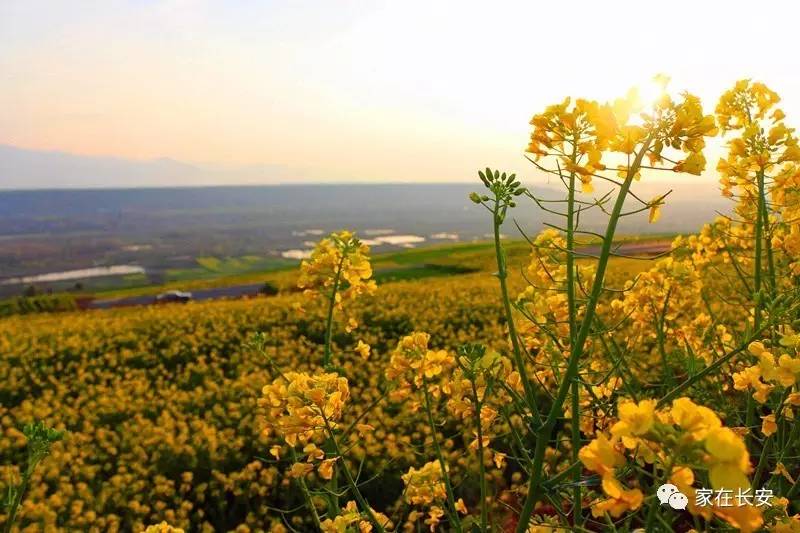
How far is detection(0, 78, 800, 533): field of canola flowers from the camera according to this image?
59.4 inches

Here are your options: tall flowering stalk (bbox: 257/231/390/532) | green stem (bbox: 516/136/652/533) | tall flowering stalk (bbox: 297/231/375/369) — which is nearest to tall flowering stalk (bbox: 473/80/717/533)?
green stem (bbox: 516/136/652/533)

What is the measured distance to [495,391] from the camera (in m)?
2.14

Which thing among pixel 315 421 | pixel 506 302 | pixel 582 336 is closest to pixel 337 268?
pixel 315 421

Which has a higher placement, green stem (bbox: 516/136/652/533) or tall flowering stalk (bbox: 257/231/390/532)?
green stem (bbox: 516/136/652/533)

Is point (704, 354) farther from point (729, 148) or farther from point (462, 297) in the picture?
point (462, 297)

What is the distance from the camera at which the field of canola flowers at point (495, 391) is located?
1508 mm

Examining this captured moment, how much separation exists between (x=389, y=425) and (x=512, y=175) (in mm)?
4808

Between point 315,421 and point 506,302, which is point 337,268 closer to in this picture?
point 315,421

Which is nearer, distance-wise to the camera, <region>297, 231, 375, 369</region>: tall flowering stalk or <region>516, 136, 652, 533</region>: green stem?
<region>516, 136, 652, 533</region>: green stem

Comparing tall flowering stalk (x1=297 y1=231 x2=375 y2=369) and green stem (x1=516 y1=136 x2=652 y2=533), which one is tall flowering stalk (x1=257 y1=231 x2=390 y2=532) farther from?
green stem (x1=516 y1=136 x2=652 y2=533)

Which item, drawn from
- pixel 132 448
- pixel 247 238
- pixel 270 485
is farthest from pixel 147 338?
pixel 247 238

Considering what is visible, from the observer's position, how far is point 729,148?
2.79 meters

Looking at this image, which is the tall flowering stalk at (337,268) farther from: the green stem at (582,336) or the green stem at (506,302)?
the green stem at (582,336)

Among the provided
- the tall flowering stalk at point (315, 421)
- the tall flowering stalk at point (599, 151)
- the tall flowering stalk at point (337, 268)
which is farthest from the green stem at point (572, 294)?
the tall flowering stalk at point (337, 268)
